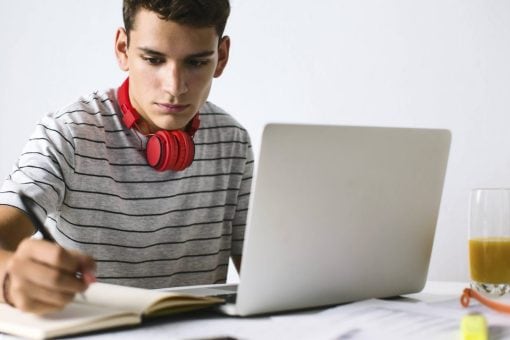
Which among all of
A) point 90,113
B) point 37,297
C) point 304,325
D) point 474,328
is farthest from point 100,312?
point 90,113

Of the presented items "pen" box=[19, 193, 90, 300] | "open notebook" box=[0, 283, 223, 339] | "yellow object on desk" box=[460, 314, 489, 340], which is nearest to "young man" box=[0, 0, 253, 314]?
"pen" box=[19, 193, 90, 300]

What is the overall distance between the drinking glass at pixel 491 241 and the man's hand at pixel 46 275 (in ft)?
2.20

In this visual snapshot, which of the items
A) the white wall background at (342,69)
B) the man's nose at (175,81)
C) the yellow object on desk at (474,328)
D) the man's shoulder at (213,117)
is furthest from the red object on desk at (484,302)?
the white wall background at (342,69)

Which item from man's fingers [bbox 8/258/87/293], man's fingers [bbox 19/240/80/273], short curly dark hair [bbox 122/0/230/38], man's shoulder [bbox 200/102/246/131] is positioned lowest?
man's fingers [bbox 8/258/87/293]

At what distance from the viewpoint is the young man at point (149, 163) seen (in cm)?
153

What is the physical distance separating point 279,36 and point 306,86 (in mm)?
206

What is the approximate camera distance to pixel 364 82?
2686mm

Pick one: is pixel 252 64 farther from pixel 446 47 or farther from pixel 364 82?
pixel 446 47

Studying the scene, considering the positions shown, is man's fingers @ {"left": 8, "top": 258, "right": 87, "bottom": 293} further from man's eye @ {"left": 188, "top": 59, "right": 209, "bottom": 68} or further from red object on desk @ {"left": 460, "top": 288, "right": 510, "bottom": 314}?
man's eye @ {"left": 188, "top": 59, "right": 209, "bottom": 68}

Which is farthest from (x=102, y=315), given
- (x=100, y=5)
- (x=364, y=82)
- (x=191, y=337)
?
(x=100, y=5)

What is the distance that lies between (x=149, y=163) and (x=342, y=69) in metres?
1.23

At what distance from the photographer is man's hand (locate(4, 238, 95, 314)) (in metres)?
0.94

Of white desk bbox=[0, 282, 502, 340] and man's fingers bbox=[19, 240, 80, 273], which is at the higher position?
man's fingers bbox=[19, 240, 80, 273]

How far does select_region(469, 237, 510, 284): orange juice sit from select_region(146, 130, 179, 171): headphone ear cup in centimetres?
61
